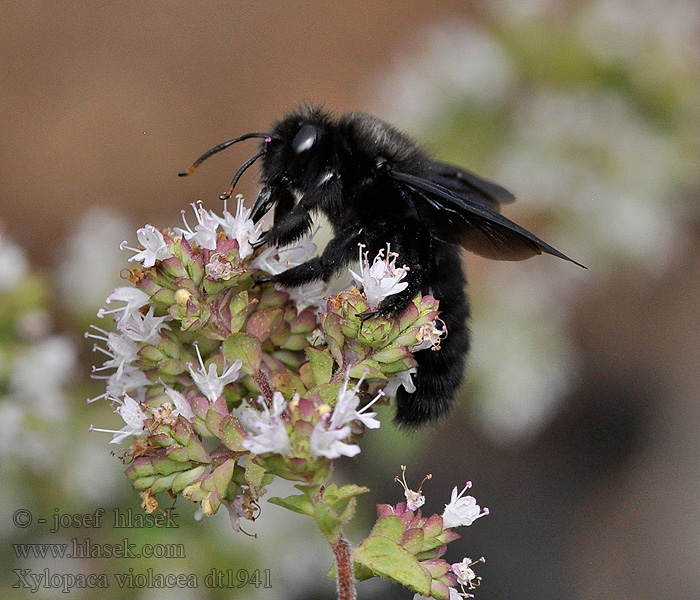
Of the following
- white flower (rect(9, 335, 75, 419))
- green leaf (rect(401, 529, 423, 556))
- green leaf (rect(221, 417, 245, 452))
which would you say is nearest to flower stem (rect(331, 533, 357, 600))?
green leaf (rect(401, 529, 423, 556))

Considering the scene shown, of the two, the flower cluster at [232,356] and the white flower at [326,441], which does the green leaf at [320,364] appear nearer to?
the flower cluster at [232,356]

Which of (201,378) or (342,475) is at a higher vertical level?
(342,475)

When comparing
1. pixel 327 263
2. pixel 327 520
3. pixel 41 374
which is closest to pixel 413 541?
pixel 327 520

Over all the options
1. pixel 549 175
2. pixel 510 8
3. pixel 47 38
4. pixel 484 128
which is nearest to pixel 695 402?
pixel 549 175

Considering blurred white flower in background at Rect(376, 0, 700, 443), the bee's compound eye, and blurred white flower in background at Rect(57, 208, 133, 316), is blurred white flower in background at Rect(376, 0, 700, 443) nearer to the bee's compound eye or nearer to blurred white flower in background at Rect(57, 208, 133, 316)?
blurred white flower in background at Rect(57, 208, 133, 316)

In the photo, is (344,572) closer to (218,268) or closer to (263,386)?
(263,386)

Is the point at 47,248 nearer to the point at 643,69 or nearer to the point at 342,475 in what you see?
the point at 342,475

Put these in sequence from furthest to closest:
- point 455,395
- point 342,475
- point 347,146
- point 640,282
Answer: point 640,282, point 342,475, point 455,395, point 347,146
